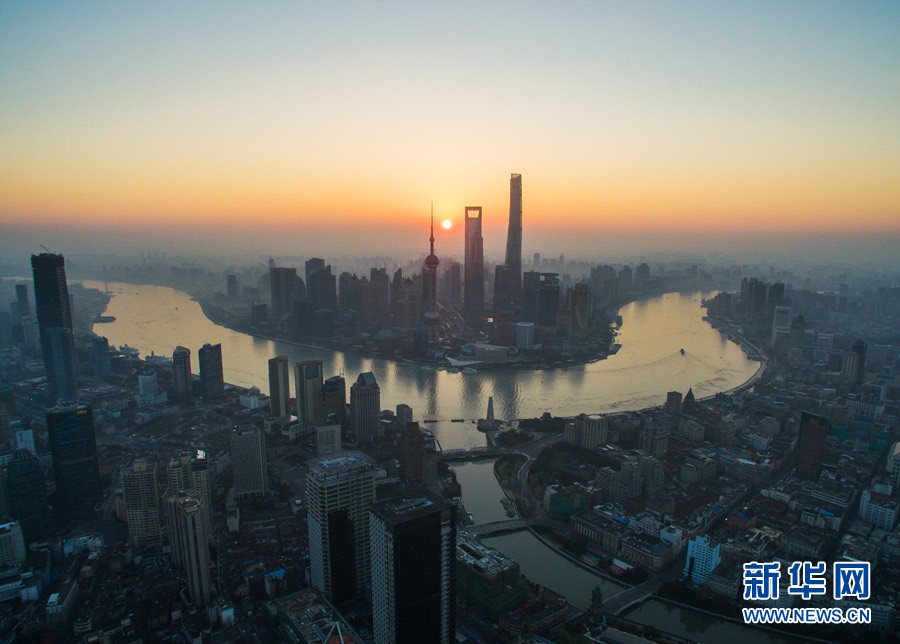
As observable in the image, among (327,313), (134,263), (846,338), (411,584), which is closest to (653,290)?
(846,338)

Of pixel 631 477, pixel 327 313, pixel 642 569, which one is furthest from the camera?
pixel 327 313

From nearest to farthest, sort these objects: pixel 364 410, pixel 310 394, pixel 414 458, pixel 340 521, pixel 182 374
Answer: pixel 340 521 → pixel 414 458 → pixel 364 410 → pixel 310 394 → pixel 182 374

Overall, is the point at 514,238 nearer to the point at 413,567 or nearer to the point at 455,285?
the point at 455,285

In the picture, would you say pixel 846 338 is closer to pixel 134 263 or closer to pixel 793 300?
pixel 793 300

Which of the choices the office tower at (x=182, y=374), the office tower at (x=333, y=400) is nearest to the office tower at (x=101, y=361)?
the office tower at (x=182, y=374)

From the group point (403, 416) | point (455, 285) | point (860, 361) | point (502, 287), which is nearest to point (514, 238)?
point (502, 287)

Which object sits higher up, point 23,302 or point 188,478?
point 23,302

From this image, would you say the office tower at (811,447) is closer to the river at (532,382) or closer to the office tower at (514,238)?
the river at (532,382)

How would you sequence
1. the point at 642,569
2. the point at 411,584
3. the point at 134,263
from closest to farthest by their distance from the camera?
the point at 411,584 < the point at 642,569 < the point at 134,263
